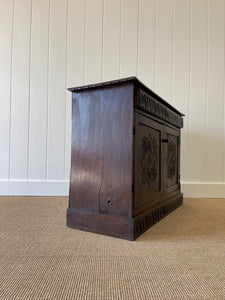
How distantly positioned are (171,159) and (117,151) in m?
0.76

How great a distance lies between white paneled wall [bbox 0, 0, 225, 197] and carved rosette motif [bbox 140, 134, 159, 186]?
Answer: 93cm

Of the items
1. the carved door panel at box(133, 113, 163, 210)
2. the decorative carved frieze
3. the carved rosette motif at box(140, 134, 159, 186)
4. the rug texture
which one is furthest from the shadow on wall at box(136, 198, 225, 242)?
the decorative carved frieze

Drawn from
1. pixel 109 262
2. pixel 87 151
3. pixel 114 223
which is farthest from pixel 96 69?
pixel 109 262

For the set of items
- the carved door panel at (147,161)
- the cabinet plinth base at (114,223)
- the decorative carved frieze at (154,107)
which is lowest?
the cabinet plinth base at (114,223)

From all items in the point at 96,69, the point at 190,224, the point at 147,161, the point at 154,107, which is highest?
the point at 96,69

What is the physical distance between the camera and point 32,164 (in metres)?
2.08

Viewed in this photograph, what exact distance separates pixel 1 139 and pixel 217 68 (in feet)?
7.66

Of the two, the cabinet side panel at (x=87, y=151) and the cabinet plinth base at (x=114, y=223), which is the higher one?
the cabinet side panel at (x=87, y=151)

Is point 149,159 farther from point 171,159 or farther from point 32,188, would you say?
point 32,188

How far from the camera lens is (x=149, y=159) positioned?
1.27 meters

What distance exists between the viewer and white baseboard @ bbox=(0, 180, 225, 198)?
2.05m

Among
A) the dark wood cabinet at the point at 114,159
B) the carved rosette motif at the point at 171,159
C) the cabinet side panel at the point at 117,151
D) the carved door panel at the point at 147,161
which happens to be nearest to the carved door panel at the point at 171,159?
the carved rosette motif at the point at 171,159

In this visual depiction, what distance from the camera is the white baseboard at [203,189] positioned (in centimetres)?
210

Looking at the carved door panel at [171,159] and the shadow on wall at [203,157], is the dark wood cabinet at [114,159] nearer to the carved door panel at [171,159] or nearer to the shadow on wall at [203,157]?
the carved door panel at [171,159]
